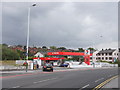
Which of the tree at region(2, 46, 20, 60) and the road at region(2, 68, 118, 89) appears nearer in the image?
the road at region(2, 68, 118, 89)

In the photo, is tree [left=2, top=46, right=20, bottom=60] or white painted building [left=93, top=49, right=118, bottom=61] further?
white painted building [left=93, top=49, right=118, bottom=61]

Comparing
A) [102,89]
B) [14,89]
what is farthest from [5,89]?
[102,89]

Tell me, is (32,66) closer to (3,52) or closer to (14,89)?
(14,89)

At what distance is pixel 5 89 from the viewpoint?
39.2 feet

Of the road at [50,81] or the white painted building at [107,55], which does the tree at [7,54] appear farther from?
the white painted building at [107,55]

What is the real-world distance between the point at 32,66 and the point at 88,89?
3089cm

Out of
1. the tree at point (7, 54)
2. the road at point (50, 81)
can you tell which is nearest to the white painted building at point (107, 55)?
the tree at point (7, 54)

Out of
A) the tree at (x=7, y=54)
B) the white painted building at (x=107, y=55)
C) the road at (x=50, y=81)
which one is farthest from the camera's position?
the white painted building at (x=107, y=55)

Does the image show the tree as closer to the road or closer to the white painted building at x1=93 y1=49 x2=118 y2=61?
the road

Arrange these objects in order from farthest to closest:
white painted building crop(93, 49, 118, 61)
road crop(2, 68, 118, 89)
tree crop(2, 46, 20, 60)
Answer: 1. white painted building crop(93, 49, 118, 61)
2. tree crop(2, 46, 20, 60)
3. road crop(2, 68, 118, 89)

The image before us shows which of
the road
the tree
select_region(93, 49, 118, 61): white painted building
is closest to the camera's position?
the road

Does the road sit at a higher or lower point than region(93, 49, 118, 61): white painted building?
lower

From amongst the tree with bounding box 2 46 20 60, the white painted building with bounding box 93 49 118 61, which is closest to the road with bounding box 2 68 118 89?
the tree with bounding box 2 46 20 60

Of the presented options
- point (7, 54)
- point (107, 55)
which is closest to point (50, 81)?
point (7, 54)
